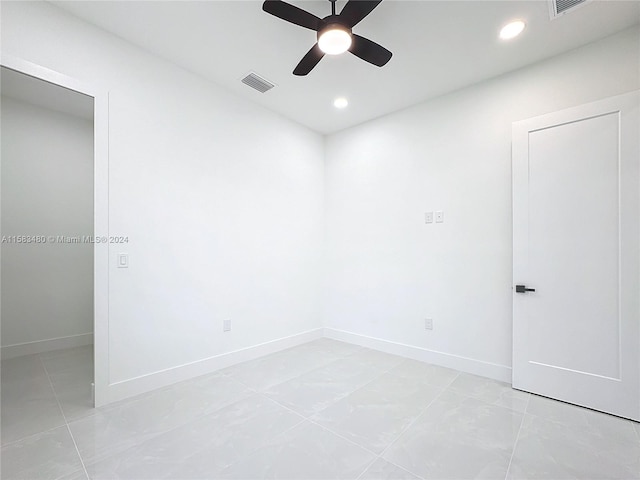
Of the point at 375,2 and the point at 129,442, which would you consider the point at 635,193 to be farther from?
the point at 129,442

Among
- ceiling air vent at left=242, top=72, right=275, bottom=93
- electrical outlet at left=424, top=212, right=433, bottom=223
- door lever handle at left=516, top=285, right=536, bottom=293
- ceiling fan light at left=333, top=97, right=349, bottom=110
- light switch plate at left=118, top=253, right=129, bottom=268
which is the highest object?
ceiling air vent at left=242, top=72, right=275, bottom=93

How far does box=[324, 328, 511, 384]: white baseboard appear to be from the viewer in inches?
112

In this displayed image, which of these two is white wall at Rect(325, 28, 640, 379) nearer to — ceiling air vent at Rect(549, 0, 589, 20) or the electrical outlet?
the electrical outlet

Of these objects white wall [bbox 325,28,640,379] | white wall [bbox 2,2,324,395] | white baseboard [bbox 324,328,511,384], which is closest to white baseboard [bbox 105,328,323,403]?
white wall [bbox 2,2,324,395]

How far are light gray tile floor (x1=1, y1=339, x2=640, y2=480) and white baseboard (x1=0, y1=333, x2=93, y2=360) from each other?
0.20 feet

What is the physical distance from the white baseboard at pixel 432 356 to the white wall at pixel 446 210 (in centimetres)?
1

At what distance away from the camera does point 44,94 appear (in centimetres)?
223

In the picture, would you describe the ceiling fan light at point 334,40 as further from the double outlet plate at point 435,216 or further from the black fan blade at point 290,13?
the double outlet plate at point 435,216

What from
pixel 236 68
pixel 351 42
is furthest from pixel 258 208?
pixel 351 42

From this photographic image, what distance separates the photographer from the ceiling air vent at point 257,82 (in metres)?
2.94

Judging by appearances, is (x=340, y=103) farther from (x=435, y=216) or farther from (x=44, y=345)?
(x=44, y=345)

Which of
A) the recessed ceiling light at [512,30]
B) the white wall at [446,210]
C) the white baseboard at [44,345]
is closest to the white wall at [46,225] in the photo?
the white baseboard at [44,345]

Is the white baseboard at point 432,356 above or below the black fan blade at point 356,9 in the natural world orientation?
below

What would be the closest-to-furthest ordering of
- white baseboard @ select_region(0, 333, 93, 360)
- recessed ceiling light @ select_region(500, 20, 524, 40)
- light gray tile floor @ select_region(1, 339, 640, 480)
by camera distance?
light gray tile floor @ select_region(1, 339, 640, 480), recessed ceiling light @ select_region(500, 20, 524, 40), white baseboard @ select_region(0, 333, 93, 360)
